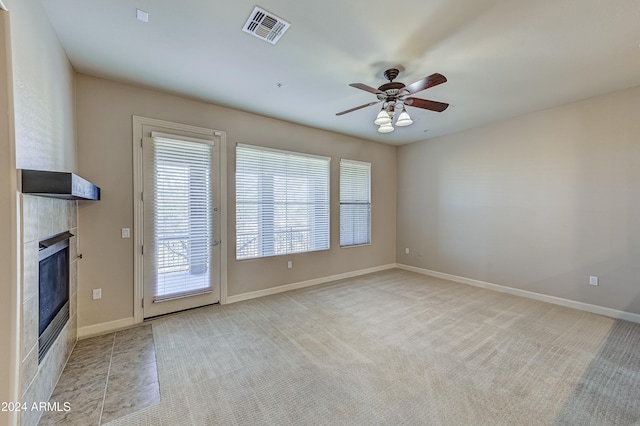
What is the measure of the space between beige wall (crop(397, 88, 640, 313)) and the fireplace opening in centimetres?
576

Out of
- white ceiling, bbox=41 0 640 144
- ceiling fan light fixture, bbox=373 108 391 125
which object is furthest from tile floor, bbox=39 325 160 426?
ceiling fan light fixture, bbox=373 108 391 125

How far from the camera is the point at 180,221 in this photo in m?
3.54

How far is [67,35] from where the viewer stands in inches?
91.4

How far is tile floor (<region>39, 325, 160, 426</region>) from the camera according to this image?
1853mm

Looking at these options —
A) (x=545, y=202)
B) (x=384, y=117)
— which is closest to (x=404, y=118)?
(x=384, y=117)

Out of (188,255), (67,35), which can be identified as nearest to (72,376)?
(188,255)

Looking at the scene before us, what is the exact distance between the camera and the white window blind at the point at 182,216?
134 inches

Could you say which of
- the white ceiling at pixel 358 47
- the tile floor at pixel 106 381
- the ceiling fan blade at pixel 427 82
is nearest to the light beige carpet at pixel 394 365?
the tile floor at pixel 106 381

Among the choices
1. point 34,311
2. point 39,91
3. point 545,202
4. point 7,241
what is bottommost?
point 34,311

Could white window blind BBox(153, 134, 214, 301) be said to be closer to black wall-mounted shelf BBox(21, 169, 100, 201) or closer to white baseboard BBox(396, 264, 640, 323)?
black wall-mounted shelf BBox(21, 169, 100, 201)

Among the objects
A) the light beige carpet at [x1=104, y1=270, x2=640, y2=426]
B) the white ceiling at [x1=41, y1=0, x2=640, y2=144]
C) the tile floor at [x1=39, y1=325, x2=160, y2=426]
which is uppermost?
the white ceiling at [x1=41, y1=0, x2=640, y2=144]

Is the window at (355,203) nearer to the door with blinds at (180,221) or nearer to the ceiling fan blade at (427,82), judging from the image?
the door with blinds at (180,221)

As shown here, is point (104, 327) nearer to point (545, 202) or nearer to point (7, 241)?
point (7, 241)

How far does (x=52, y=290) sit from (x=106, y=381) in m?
0.89
